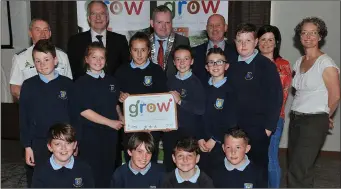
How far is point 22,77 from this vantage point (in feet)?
12.9

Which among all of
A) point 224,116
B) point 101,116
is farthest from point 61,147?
point 224,116

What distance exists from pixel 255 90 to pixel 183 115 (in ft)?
2.18

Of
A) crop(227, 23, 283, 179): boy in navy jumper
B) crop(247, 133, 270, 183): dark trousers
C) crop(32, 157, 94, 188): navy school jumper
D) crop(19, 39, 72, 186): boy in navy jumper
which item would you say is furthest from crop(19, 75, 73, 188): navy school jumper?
crop(247, 133, 270, 183): dark trousers

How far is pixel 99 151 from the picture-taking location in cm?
363

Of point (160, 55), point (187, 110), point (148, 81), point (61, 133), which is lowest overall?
point (61, 133)

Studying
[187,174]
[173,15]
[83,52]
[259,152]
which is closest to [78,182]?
[187,174]

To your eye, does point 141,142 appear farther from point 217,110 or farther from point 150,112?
point 217,110

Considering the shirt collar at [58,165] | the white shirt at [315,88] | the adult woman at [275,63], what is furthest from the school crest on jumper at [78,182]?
the white shirt at [315,88]

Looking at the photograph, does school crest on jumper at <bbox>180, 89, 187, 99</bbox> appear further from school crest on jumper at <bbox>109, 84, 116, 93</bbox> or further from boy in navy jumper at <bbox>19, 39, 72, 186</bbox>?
boy in navy jumper at <bbox>19, 39, 72, 186</bbox>

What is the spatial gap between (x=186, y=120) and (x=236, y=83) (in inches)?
21.5

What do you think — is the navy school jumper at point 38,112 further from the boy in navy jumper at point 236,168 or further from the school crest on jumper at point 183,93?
the boy in navy jumper at point 236,168

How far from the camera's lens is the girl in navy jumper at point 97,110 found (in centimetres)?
355

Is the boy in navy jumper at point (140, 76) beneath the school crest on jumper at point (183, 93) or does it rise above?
above

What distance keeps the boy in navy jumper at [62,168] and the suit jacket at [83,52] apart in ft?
4.33
